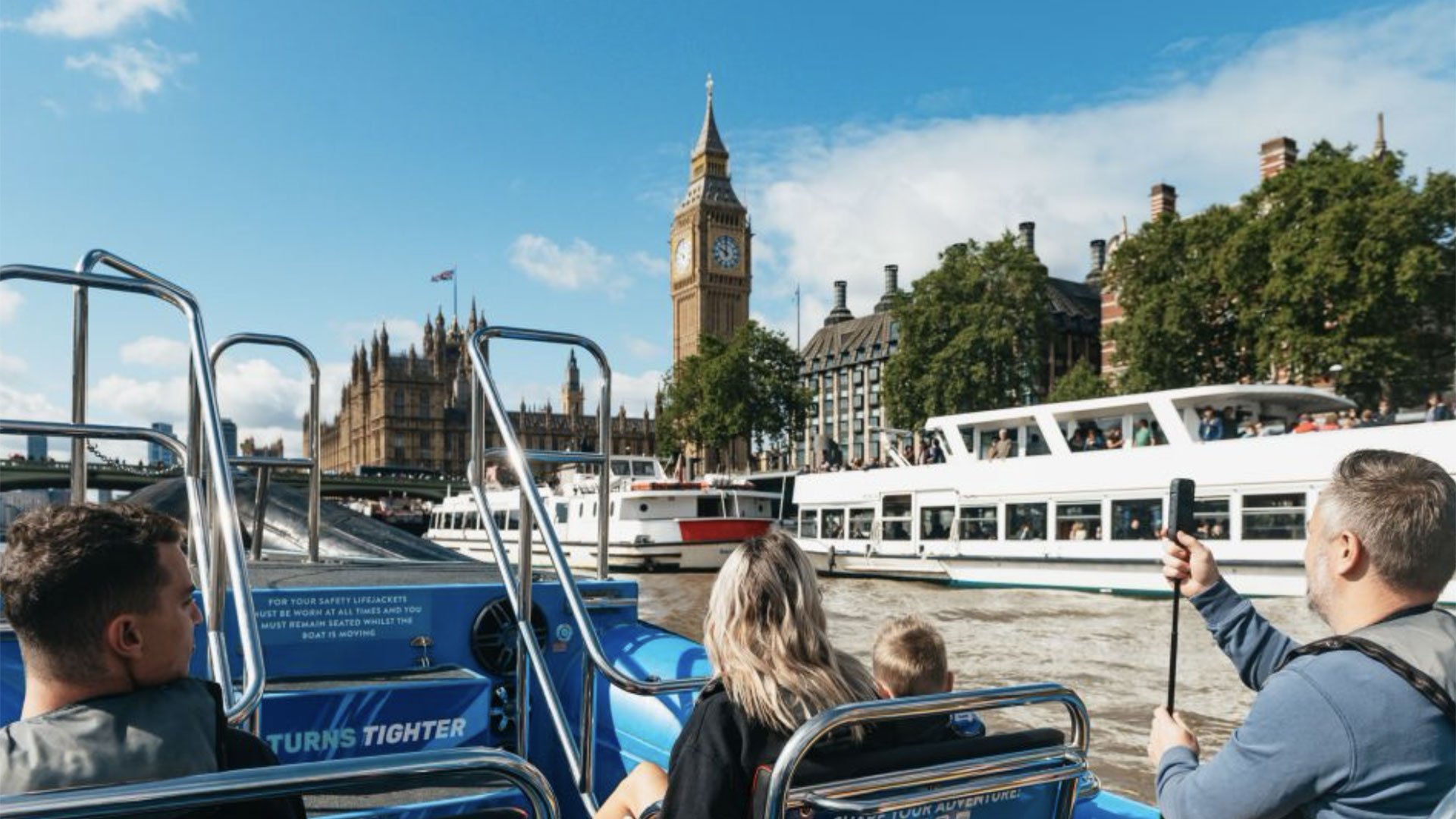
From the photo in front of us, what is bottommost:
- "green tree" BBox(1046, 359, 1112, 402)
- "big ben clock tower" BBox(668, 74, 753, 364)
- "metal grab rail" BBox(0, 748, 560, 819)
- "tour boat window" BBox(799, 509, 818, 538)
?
"tour boat window" BBox(799, 509, 818, 538)

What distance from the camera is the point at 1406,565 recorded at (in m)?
2.00

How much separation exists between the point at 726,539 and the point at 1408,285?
2007 centimetres

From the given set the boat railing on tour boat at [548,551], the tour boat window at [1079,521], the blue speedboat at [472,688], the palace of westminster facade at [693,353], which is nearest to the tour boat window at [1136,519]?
the tour boat window at [1079,521]

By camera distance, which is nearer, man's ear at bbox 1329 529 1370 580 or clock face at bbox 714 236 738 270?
man's ear at bbox 1329 529 1370 580

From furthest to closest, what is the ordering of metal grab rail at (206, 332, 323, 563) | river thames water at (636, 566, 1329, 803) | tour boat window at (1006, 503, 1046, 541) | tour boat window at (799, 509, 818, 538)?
1. tour boat window at (799, 509, 818, 538)
2. tour boat window at (1006, 503, 1046, 541)
3. river thames water at (636, 566, 1329, 803)
4. metal grab rail at (206, 332, 323, 563)

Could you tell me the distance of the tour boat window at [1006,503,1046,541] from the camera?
73.6 ft

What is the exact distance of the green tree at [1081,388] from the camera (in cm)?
4448

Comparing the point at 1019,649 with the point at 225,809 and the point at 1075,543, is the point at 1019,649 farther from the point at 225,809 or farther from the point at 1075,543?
the point at 225,809

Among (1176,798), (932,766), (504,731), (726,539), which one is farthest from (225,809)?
(726,539)

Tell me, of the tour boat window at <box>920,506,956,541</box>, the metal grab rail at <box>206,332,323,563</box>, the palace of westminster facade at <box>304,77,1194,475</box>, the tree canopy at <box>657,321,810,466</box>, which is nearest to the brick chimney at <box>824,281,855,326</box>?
the palace of westminster facade at <box>304,77,1194,475</box>

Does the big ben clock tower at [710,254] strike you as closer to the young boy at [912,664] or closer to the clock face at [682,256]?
the clock face at [682,256]

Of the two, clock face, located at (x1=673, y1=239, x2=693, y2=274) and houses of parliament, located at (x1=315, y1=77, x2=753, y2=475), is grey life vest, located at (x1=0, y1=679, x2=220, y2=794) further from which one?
clock face, located at (x1=673, y1=239, x2=693, y2=274)

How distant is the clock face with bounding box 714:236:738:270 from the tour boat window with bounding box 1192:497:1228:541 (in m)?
101

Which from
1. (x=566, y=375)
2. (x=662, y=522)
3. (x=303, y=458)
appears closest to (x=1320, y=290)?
(x=662, y=522)
